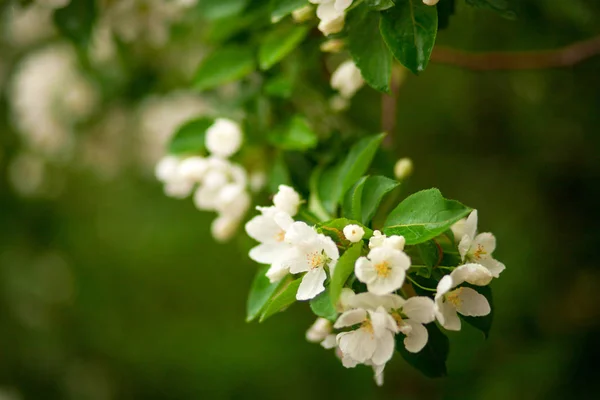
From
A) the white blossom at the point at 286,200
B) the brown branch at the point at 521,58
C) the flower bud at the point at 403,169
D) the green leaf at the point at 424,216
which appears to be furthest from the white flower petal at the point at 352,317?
the brown branch at the point at 521,58

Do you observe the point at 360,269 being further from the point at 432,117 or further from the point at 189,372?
the point at 189,372

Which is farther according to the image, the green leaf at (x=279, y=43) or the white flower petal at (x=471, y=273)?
the green leaf at (x=279, y=43)

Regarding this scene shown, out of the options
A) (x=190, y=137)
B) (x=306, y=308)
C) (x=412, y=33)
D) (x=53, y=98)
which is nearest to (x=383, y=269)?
(x=412, y=33)

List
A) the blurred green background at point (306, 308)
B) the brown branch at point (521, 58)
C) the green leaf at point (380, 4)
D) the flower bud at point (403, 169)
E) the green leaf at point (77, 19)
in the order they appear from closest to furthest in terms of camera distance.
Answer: the green leaf at point (380, 4)
the flower bud at point (403, 169)
the green leaf at point (77, 19)
the brown branch at point (521, 58)
the blurred green background at point (306, 308)

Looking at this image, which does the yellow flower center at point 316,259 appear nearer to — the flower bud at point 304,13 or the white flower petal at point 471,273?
the white flower petal at point 471,273

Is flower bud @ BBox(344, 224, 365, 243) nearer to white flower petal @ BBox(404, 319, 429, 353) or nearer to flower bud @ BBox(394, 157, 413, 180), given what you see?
white flower petal @ BBox(404, 319, 429, 353)

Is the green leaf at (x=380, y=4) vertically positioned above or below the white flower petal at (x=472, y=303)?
above
